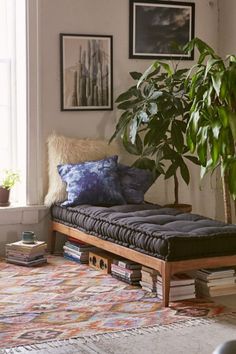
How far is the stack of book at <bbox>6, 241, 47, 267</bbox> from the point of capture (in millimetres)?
5582

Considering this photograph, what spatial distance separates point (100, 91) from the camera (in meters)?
6.32

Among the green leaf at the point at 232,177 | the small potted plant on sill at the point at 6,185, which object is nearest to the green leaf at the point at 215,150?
the green leaf at the point at 232,177

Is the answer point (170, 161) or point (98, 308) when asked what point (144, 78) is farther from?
point (98, 308)

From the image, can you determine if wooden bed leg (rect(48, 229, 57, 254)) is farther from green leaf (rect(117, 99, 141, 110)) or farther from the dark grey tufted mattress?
green leaf (rect(117, 99, 141, 110))

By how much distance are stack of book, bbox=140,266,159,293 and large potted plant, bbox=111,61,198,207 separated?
1.38m

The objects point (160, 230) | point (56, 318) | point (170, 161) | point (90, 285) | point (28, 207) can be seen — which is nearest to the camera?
point (56, 318)

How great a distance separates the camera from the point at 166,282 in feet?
14.4

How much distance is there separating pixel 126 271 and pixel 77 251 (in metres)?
0.83

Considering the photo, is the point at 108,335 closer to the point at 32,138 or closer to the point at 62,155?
the point at 62,155

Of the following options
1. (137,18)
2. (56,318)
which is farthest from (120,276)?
(137,18)

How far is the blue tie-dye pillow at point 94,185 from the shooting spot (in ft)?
18.8

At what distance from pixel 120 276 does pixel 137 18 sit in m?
2.54

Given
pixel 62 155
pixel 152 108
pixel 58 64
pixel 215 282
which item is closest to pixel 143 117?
pixel 152 108

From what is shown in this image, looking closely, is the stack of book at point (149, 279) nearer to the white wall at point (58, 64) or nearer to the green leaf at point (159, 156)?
the green leaf at point (159, 156)
